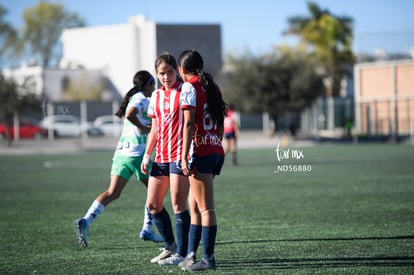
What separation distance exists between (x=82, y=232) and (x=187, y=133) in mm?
2276

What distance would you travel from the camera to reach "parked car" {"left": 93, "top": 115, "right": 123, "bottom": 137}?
47.0 m

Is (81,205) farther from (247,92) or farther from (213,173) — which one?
(247,92)

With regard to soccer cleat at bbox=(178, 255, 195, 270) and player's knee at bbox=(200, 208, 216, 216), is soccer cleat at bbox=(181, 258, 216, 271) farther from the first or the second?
player's knee at bbox=(200, 208, 216, 216)

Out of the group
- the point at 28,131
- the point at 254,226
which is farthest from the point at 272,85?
the point at 254,226

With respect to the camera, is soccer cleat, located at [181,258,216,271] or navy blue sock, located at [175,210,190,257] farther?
navy blue sock, located at [175,210,190,257]

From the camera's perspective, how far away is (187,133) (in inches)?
256

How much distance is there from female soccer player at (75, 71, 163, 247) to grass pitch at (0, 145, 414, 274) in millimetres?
510

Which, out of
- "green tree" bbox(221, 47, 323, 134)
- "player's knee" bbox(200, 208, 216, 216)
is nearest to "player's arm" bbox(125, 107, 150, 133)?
"player's knee" bbox(200, 208, 216, 216)

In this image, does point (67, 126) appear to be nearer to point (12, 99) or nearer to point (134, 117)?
point (12, 99)

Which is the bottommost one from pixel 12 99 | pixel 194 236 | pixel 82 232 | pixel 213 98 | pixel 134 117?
pixel 82 232

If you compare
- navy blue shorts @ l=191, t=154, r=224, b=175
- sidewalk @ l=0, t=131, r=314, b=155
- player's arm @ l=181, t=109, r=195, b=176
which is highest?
player's arm @ l=181, t=109, r=195, b=176

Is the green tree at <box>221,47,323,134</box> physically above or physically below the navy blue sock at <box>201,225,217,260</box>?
above

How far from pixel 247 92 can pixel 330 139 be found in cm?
774

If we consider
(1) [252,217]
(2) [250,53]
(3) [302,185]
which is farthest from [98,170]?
(2) [250,53]
